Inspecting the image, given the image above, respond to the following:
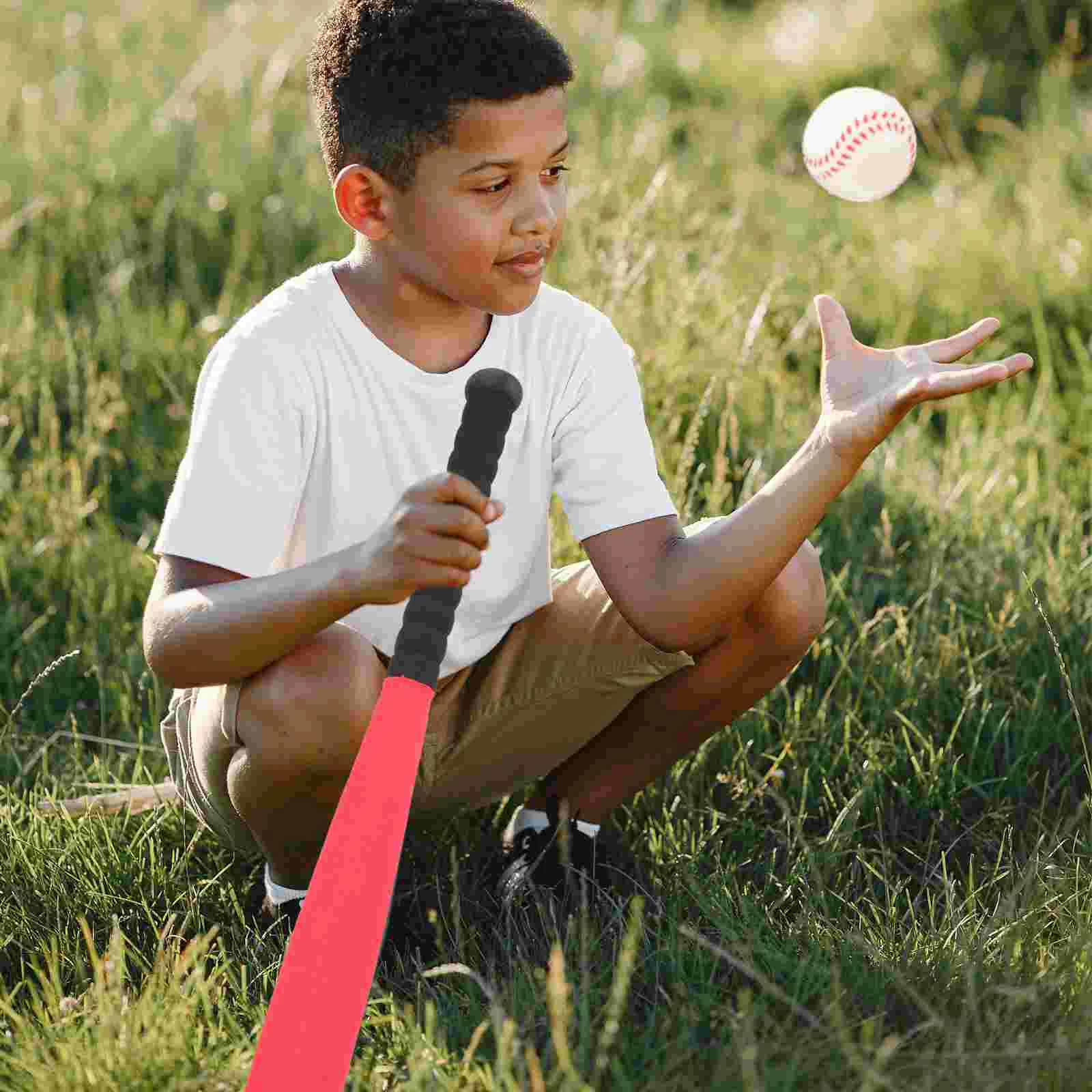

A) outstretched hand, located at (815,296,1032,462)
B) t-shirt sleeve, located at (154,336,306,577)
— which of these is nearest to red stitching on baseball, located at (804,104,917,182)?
outstretched hand, located at (815,296,1032,462)

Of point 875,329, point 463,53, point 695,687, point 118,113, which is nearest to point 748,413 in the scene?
point 875,329

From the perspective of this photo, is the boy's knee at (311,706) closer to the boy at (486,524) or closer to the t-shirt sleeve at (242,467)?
the boy at (486,524)

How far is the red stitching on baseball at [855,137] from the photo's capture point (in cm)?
265

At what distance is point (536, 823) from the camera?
237 cm

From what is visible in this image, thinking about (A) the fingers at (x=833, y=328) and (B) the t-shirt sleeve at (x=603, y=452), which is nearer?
(A) the fingers at (x=833, y=328)

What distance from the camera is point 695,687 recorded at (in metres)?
2.28

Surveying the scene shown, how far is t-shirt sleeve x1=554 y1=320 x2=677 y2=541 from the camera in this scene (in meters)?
2.15

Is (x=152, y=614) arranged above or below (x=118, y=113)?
below

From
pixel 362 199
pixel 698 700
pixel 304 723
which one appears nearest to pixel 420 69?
pixel 362 199

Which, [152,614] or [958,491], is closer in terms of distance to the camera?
[152,614]

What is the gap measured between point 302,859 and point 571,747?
473mm

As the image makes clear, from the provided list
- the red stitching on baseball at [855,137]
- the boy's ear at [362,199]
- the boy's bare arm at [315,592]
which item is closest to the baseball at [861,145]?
the red stitching on baseball at [855,137]

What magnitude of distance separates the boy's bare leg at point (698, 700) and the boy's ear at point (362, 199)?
0.75 meters

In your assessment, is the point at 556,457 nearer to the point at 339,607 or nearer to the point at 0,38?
the point at 339,607
